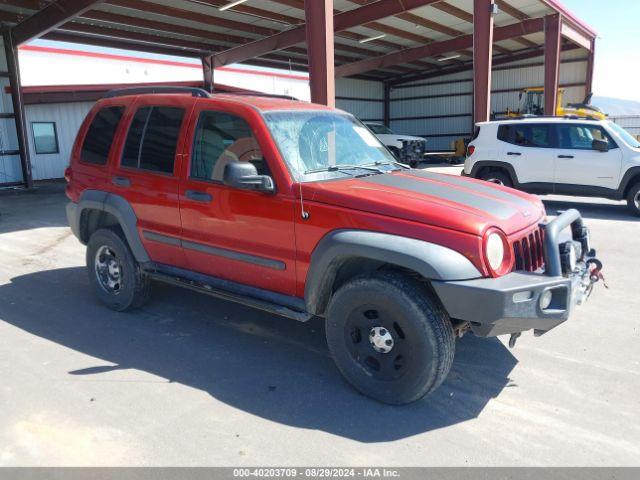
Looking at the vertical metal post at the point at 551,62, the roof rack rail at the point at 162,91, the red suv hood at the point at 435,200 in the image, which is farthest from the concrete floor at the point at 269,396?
the vertical metal post at the point at 551,62

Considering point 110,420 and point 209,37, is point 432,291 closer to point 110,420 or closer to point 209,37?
point 110,420

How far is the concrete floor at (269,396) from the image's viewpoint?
2.83 metres

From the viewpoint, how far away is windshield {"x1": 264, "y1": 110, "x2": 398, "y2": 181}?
12.2ft

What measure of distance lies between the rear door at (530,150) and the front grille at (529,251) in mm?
7485

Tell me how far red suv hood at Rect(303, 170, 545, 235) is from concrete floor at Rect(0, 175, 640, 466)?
1.16 metres

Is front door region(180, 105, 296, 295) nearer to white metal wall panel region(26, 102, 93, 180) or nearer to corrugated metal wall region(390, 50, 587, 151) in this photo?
white metal wall panel region(26, 102, 93, 180)

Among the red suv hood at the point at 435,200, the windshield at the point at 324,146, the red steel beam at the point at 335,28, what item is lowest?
the red suv hood at the point at 435,200

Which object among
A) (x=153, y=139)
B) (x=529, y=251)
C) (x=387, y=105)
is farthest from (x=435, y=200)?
(x=387, y=105)

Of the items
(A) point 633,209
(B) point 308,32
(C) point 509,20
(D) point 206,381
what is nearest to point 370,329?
(D) point 206,381

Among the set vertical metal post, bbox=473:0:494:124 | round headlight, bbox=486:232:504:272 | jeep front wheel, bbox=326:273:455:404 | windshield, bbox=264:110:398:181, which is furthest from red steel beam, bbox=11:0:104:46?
round headlight, bbox=486:232:504:272

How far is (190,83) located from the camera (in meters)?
20.0

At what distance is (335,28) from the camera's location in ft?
56.5

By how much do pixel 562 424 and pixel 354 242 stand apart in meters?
1.65

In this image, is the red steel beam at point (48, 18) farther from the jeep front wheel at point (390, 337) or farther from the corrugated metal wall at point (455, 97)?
the corrugated metal wall at point (455, 97)
